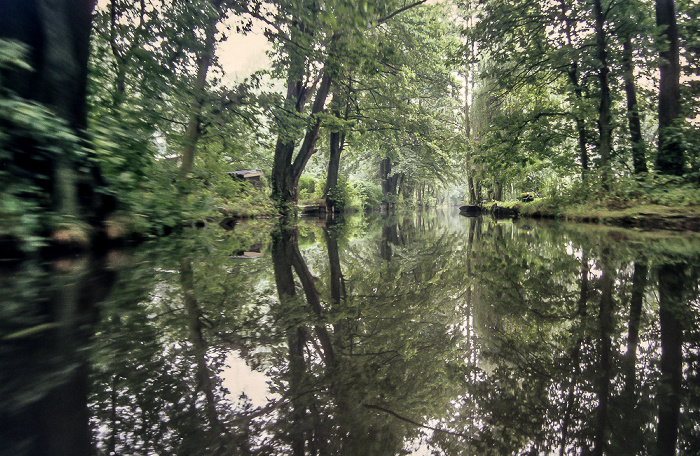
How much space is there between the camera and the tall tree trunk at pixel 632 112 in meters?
7.36

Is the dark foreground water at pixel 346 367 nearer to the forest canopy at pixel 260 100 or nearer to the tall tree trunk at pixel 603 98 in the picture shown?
the forest canopy at pixel 260 100

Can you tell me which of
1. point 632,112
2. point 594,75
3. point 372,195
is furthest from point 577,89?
point 372,195

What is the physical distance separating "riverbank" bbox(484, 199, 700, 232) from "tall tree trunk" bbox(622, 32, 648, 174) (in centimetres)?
119

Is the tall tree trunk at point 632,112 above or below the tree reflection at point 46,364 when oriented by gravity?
above

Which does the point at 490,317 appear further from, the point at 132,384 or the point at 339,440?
the point at 132,384

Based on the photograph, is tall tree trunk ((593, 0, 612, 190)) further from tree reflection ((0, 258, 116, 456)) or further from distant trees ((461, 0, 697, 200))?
tree reflection ((0, 258, 116, 456))

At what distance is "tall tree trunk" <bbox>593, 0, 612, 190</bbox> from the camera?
760 cm

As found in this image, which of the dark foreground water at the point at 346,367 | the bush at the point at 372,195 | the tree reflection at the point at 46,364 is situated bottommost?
the dark foreground water at the point at 346,367

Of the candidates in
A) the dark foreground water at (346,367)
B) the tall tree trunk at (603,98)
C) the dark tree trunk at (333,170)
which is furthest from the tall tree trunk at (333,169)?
the dark foreground water at (346,367)

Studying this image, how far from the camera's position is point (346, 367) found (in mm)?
930

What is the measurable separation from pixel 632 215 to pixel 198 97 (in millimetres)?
8400

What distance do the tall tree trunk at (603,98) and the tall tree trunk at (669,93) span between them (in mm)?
998

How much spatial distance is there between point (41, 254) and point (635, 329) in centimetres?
405

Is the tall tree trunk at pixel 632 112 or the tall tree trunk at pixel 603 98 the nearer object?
the tall tree trunk at pixel 632 112
